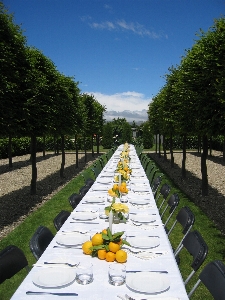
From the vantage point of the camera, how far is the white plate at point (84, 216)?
4132 millimetres

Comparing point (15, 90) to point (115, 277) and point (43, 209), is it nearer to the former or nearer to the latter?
point (43, 209)

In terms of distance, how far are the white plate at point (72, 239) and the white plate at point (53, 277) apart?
600mm

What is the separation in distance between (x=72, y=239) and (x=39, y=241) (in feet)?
1.34

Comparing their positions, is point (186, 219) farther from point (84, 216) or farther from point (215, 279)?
point (215, 279)

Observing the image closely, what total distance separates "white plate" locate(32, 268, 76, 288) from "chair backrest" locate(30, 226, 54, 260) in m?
0.65

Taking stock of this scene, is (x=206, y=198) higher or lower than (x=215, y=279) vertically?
lower

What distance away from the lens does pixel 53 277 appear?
2561 mm

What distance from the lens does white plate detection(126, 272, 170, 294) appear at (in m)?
2.38

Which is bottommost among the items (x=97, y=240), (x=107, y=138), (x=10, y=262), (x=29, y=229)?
(x=29, y=229)

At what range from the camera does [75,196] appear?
5688 millimetres

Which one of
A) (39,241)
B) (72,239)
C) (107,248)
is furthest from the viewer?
(39,241)

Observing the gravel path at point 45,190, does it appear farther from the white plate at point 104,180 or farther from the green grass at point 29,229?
the white plate at point 104,180

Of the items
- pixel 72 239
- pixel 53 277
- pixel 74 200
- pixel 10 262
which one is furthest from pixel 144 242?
pixel 74 200

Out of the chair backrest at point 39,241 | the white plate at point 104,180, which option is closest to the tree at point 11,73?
the white plate at point 104,180
